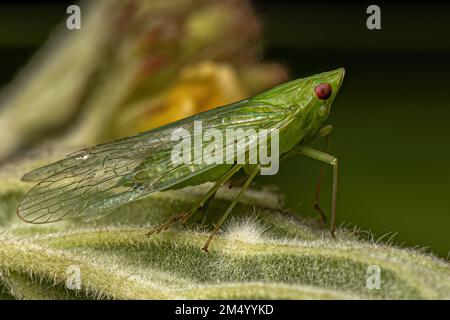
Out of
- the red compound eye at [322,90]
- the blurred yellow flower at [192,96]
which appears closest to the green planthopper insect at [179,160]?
the red compound eye at [322,90]

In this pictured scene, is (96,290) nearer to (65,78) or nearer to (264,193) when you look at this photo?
(264,193)

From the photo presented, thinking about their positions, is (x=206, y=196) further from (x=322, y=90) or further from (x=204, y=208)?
(x=322, y=90)

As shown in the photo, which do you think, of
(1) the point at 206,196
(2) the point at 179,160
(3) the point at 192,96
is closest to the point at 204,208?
(1) the point at 206,196

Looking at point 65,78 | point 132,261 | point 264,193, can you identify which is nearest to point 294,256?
point 132,261

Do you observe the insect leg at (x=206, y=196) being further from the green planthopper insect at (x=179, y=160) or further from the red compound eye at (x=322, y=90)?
the red compound eye at (x=322, y=90)

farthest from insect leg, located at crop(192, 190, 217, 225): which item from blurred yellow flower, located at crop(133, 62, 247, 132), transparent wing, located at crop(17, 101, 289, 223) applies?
blurred yellow flower, located at crop(133, 62, 247, 132)

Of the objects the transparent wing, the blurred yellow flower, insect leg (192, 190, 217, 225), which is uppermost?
the blurred yellow flower

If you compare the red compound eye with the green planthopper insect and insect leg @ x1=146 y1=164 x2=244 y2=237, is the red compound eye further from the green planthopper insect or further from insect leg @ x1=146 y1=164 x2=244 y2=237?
insect leg @ x1=146 y1=164 x2=244 y2=237
